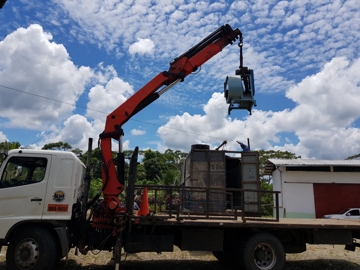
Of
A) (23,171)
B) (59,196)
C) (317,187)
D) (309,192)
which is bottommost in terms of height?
(59,196)

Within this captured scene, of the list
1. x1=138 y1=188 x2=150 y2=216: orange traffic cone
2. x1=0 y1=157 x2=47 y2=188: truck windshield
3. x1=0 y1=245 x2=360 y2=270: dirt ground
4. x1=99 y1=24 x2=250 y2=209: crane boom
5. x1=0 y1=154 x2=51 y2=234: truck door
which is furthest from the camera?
x1=0 y1=245 x2=360 y2=270: dirt ground

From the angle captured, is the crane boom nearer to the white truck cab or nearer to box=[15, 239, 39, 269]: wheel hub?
the white truck cab

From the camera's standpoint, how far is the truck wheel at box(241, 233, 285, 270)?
6695mm

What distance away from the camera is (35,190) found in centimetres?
636

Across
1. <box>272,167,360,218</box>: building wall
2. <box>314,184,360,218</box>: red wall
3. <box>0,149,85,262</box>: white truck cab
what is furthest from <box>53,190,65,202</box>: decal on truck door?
<box>314,184,360,218</box>: red wall

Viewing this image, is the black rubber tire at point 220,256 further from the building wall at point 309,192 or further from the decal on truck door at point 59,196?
the building wall at point 309,192

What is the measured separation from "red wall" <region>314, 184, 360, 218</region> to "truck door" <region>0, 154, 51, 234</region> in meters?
15.9

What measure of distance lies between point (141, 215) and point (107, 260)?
92.5 inches

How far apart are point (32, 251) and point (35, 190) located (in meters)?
1.18

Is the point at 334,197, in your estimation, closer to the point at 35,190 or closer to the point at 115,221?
the point at 115,221

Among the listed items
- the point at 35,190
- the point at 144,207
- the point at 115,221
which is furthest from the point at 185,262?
the point at 35,190

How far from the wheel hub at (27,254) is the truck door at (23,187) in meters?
0.49

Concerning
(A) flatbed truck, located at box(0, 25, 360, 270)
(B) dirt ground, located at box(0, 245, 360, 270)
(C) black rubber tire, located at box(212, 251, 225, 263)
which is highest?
(A) flatbed truck, located at box(0, 25, 360, 270)

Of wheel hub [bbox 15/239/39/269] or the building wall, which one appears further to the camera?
the building wall
